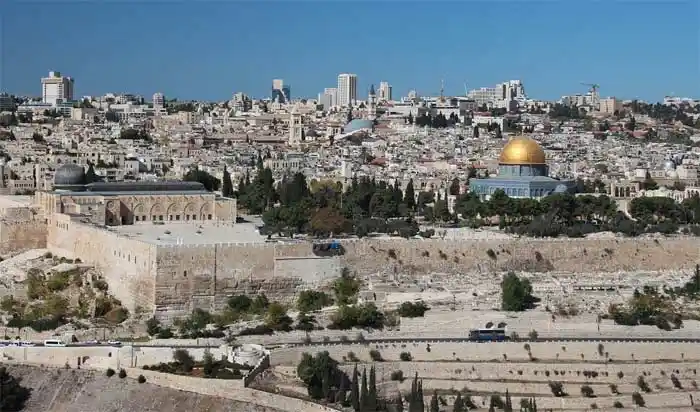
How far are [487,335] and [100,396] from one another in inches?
265

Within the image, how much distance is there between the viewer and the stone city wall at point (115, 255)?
24109 mm

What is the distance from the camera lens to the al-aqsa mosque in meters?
36.1

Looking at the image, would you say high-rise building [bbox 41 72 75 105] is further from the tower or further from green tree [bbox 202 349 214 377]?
green tree [bbox 202 349 214 377]

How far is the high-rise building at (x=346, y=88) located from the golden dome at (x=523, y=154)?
78233mm

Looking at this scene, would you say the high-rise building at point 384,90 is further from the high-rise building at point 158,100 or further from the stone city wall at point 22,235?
the stone city wall at point 22,235

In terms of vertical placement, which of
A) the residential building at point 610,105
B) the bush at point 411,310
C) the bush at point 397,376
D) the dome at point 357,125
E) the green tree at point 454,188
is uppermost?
the residential building at point 610,105

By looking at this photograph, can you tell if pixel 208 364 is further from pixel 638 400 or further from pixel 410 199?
pixel 410 199

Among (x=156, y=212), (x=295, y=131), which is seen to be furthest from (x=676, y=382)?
(x=295, y=131)

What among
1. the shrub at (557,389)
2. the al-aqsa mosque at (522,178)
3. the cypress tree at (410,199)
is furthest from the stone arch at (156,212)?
the shrub at (557,389)

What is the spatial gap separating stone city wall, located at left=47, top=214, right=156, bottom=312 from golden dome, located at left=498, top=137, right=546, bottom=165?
14.8 meters

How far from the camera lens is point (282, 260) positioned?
25.1m

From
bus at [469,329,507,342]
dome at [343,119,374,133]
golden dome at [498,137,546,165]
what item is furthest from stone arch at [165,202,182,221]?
dome at [343,119,374,133]

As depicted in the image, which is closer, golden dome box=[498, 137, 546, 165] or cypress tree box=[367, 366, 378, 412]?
cypress tree box=[367, 366, 378, 412]

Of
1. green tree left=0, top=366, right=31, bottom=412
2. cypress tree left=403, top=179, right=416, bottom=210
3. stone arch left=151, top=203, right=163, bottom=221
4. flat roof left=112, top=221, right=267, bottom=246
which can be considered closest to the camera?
green tree left=0, top=366, right=31, bottom=412
